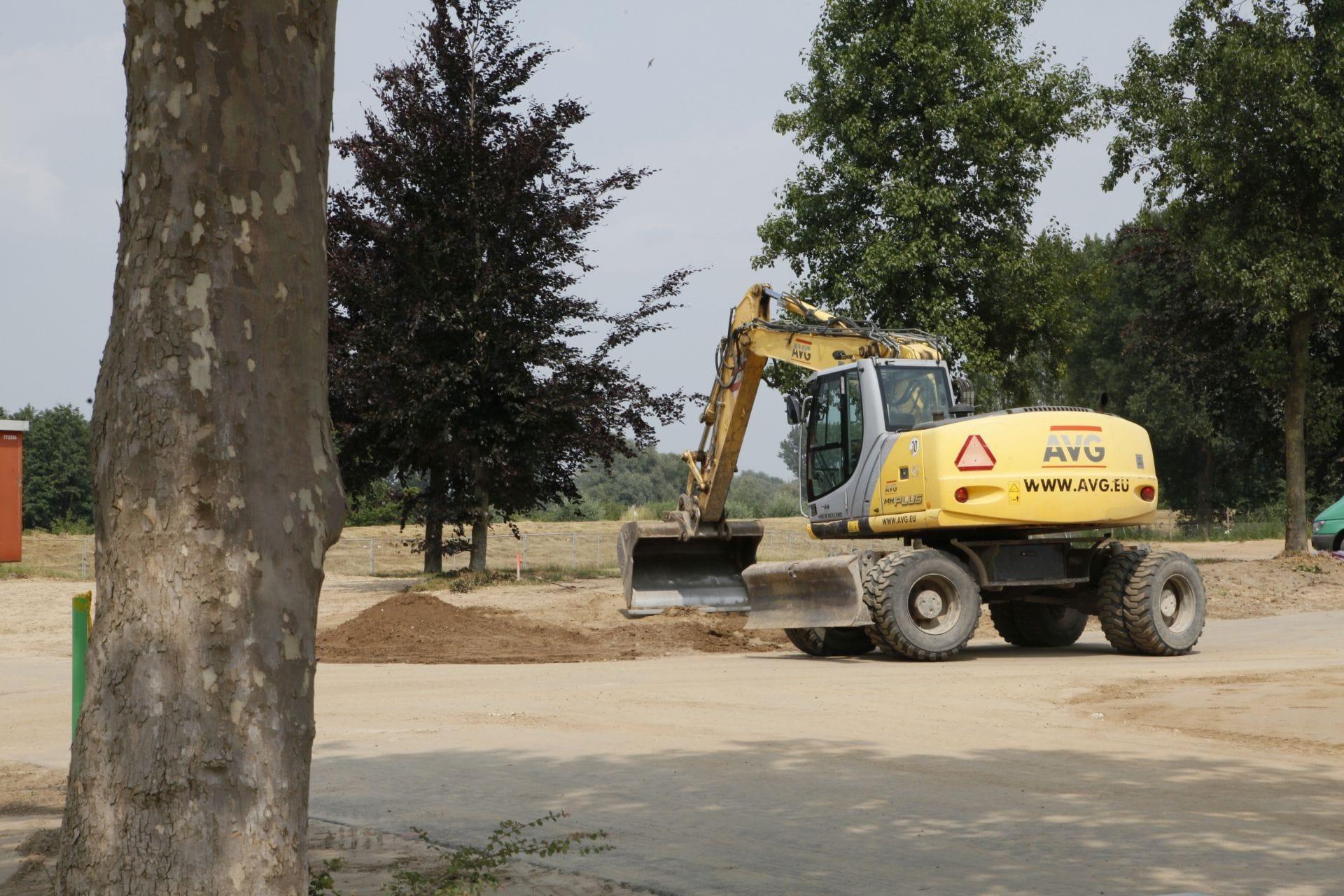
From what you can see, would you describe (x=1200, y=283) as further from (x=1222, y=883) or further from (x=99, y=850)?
(x=99, y=850)

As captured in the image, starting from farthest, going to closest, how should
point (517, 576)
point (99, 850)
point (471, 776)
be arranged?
point (517, 576)
point (471, 776)
point (99, 850)

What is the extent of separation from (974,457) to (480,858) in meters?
10.0

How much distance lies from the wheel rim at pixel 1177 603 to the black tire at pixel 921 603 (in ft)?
7.49

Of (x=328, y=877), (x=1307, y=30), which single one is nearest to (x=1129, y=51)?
(x=1307, y=30)

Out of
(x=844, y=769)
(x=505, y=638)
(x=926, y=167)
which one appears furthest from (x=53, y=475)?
(x=844, y=769)

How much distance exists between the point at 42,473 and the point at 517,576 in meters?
55.6

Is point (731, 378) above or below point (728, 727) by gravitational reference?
above

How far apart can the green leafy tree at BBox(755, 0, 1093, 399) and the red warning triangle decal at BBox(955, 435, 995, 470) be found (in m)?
17.6

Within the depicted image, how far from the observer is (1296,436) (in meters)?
29.0

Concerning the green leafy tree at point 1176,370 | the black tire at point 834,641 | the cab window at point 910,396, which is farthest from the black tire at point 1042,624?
the green leafy tree at point 1176,370

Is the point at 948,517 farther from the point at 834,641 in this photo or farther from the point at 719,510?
the point at 719,510

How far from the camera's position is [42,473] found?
73.6m

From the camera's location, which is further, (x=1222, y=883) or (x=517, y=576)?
(x=517, y=576)

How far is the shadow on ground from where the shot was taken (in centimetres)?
566
